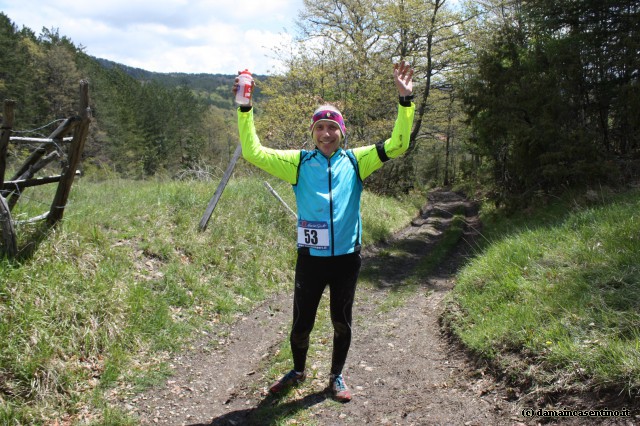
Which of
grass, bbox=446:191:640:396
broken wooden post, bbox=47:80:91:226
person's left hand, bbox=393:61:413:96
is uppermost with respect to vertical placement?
person's left hand, bbox=393:61:413:96

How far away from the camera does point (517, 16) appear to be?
12.5 m

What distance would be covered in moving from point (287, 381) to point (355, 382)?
2.46 ft

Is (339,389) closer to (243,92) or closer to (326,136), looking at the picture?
(326,136)

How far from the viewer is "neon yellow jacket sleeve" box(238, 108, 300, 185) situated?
3631 mm

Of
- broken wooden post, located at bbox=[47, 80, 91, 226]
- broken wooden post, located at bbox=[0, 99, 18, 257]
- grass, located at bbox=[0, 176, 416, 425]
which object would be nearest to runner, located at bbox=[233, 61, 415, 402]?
grass, located at bbox=[0, 176, 416, 425]

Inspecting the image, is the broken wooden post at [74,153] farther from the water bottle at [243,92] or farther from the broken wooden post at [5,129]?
the water bottle at [243,92]

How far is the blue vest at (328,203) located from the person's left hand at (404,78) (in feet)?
2.45

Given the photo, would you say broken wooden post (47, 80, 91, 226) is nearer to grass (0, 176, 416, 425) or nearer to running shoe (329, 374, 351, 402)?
grass (0, 176, 416, 425)

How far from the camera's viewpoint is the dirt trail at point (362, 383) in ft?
11.9

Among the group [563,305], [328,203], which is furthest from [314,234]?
[563,305]

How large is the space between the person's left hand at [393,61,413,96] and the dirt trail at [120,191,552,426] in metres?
2.78

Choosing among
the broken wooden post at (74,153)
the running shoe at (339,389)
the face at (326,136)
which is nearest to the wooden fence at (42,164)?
the broken wooden post at (74,153)

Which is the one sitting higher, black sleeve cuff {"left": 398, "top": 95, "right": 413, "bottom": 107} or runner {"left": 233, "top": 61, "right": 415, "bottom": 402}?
black sleeve cuff {"left": 398, "top": 95, "right": 413, "bottom": 107}

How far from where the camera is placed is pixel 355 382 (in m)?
4.33
